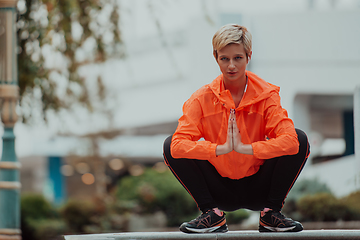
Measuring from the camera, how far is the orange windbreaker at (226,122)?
242 cm

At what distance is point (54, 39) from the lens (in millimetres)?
5852

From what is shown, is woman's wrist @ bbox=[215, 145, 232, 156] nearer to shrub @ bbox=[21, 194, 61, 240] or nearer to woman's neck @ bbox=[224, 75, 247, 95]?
woman's neck @ bbox=[224, 75, 247, 95]

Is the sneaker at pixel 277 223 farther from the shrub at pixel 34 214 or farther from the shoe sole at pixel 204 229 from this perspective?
the shrub at pixel 34 214

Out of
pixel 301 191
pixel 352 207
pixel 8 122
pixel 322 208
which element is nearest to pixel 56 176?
pixel 301 191

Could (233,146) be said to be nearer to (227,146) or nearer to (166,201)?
(227,146)

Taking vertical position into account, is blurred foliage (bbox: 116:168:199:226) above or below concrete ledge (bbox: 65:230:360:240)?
below

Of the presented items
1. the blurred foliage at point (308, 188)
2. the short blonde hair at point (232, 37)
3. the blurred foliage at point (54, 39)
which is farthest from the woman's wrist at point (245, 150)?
the blurred foliage at point (308, 188)

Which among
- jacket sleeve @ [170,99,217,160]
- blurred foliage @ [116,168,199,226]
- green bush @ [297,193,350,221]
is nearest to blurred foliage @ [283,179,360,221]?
green bush @ [297,193,350,221]

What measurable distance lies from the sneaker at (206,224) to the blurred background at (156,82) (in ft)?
6.29

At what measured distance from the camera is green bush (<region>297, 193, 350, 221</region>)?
8305 millimetres

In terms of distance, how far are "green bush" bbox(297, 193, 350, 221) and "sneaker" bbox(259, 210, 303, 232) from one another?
6.27m

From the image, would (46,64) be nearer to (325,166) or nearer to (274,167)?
(274,167)

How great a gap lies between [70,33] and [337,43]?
14.0 feet

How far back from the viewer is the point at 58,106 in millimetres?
6641
